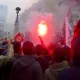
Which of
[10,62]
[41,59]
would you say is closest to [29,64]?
[10,62]

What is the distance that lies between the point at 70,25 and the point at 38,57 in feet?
13.5

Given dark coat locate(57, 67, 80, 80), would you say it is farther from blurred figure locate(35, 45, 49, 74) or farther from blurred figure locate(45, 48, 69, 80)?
blurred figure locate(35, 45, 49, 74)

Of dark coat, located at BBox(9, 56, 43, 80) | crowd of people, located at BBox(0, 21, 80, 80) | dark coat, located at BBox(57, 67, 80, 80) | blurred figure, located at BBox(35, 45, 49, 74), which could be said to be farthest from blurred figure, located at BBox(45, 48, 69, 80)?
blurred figure, located at BBox(35, 45, 49, 74)

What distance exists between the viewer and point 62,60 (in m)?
4.00

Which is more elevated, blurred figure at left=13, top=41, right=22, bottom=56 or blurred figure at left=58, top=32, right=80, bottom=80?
blurred figure at left=13, top=41, right=22, bottom=56

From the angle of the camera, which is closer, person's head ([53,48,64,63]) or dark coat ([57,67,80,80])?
dark coat ([57,67,80,80])

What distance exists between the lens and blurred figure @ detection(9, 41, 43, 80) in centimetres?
422

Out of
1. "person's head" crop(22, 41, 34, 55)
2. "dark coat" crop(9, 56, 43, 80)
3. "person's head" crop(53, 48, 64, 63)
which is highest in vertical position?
"person's head" crop(22, 41, 34, 55)

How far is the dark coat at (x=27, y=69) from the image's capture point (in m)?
4.22

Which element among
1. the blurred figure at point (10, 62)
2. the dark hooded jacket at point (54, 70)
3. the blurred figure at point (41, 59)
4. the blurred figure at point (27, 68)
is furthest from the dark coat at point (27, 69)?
the blurred figure at point (41, 59)

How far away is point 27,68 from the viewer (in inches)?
167

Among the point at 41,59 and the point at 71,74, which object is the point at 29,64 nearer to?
the point at 41,59

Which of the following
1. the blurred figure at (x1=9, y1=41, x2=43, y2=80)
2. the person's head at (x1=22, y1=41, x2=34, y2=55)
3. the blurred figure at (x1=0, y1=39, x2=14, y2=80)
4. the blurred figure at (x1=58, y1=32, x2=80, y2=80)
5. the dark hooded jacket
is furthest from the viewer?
the blurred figure at (x1=0, y1=39, x2=14, y2=80)

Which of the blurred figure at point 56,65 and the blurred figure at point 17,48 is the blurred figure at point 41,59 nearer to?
the blurred figure at point 17,48
